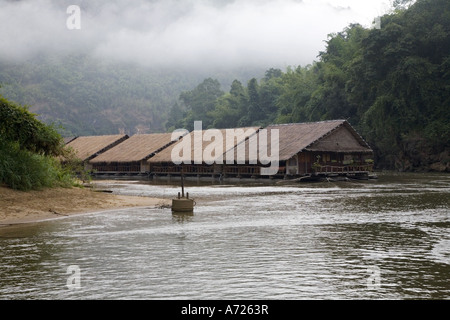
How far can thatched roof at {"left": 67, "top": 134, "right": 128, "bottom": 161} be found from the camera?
59812 mm

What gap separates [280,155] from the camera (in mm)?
41188

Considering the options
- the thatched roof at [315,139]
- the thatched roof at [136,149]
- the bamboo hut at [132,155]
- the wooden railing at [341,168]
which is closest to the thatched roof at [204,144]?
the thatched roof at [315,139]

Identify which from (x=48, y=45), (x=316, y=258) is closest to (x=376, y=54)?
(x=316, y=258)

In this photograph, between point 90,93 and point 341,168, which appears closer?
point 341,168

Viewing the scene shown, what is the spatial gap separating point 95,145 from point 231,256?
54219mm

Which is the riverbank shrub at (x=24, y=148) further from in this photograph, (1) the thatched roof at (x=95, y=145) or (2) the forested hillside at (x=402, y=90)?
(1) the thatched roof at (x=95, y=145)

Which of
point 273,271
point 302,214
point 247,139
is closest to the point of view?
point 273,271

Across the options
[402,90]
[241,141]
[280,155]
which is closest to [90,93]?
A: [241,141]

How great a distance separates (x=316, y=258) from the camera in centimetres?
1000

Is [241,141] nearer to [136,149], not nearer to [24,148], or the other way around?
[136,149]
